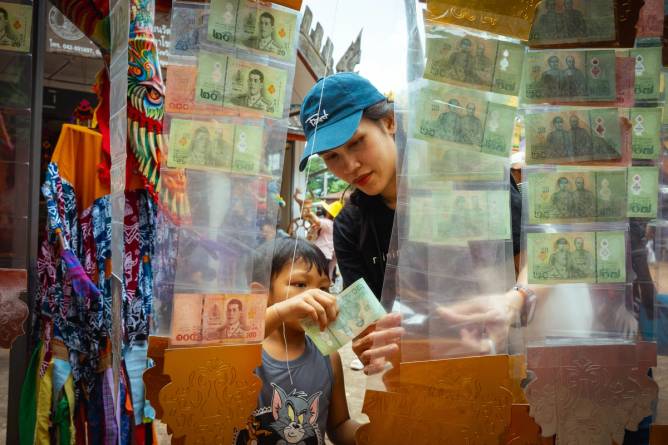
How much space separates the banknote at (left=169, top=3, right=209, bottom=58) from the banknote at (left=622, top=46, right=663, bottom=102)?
78cm

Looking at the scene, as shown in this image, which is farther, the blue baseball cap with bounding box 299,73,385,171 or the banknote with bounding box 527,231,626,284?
the blue baseball cap with bounding box 299,73,385,171

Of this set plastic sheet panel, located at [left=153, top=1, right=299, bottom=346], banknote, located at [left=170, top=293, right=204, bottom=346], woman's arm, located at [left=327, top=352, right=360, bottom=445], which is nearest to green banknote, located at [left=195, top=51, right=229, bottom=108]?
plastic sheet panel, located at [left=153, top=1, right=299, bottom=346]

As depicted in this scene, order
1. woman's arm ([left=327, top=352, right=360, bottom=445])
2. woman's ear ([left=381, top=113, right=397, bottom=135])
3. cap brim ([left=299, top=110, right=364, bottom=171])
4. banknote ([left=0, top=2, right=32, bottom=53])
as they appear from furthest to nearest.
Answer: woman's arm ([left=327, top=352, right=360, bottom=445]) < woman's ear ([left=381, top=113, right=397, bottom=135]) < cap brim ([left=299, top=110, right=364, bottom=171]) < banknote ([left=0, top=2, right=32, bottom=53])

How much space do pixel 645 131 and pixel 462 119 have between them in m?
0.35

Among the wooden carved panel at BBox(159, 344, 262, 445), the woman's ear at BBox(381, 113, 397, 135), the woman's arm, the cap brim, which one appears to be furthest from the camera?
the woman's arm

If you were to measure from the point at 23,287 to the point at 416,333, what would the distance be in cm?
81

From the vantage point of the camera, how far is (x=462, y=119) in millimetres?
846

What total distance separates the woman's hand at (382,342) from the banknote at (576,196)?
0.32 meters

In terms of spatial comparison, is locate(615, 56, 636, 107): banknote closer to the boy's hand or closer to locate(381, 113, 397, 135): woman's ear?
locate(381, 113, 397, 135): woman's ear

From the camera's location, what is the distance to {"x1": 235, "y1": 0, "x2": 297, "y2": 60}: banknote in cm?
81

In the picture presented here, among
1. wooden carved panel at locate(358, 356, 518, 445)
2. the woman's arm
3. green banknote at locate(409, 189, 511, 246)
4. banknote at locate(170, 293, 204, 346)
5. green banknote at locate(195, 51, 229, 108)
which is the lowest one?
the woman's arm

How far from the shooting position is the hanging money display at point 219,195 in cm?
79

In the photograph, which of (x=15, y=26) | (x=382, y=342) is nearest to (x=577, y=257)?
(x=382, y=342)

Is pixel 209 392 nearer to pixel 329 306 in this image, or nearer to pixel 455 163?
pixel 329 306
